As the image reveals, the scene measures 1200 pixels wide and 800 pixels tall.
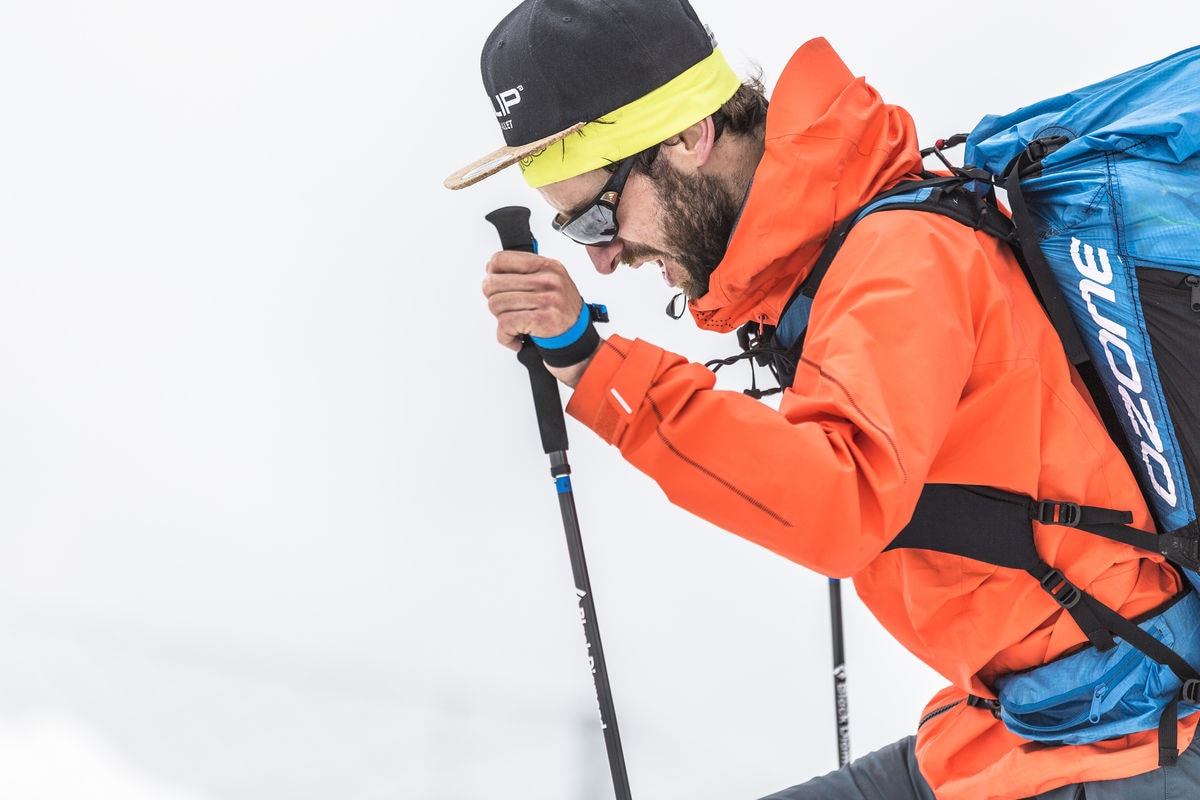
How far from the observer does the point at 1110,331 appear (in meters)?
1.18

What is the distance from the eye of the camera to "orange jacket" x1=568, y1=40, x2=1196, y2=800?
3.32 ft

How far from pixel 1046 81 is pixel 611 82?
187 centimetres

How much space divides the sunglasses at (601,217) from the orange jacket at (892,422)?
0.17m

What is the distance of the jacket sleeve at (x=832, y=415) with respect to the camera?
3.27ft

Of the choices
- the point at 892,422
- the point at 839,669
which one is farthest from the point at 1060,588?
the point at 839,669

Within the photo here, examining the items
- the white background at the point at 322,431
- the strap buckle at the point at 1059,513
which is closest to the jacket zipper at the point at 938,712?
the strap buckle at the point at 1059,513

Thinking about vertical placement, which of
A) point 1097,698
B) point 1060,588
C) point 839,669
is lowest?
point 839,669

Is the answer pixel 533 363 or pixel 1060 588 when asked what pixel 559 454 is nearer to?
pixel 533 363

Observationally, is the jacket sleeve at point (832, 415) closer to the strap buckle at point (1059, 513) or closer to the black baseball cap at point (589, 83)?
the strap buckle at point (1059, 513)

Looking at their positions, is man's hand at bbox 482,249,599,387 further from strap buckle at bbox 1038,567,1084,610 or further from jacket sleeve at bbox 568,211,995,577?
strap buckle at bbox 1038,567,1084,610

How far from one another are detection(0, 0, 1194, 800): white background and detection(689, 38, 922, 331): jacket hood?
1316mm

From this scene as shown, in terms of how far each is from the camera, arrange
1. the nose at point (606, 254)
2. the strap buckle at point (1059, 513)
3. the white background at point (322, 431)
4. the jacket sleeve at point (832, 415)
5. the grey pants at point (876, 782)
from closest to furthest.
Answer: the jacket sleeve at point (832, 415) < the strap buckle at point (1059, 513) < the nose at point (606, 254) < the grey pants at point (876, 782) < the white background at point (322, 431)

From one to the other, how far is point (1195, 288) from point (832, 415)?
1.43 feet

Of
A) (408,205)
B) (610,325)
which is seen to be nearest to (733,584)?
(610,325)
